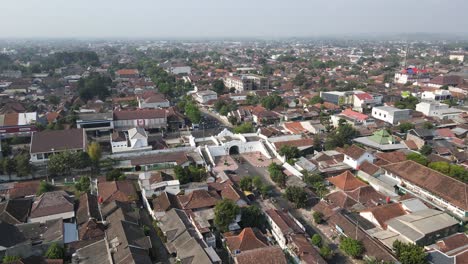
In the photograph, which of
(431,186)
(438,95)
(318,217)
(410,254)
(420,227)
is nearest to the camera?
(410,254)

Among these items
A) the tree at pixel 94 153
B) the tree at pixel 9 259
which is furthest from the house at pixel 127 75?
the tree at pixel 9 259

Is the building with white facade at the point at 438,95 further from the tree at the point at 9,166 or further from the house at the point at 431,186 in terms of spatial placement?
the tree at the point at 9,166

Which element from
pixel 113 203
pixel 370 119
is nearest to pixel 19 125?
pixel 113 203

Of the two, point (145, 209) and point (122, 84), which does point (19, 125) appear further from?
point (122, 84)

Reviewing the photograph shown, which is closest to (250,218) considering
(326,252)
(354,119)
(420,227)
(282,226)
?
(282,226)

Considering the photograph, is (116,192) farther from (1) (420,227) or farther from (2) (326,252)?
Result: (1) (420,227)

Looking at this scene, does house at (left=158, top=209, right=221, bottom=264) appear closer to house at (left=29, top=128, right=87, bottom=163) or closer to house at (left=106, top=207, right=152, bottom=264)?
house at (left=106, top=207, right=152, bottom=264)
